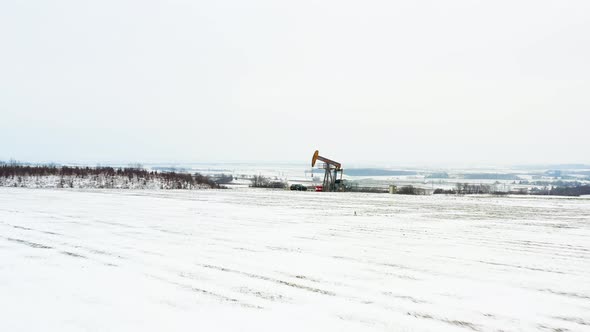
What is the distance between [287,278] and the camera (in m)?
8.58

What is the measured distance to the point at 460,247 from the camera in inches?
486

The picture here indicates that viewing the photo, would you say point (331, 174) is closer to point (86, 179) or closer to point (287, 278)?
point (86, 179)

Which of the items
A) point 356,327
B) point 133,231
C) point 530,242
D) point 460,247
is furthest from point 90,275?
point 530,242

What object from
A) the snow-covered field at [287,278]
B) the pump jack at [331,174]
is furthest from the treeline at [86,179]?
the snow-covered field at [287,278]

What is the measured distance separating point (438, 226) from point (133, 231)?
9.96m

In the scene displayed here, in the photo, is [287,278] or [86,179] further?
[86,179]

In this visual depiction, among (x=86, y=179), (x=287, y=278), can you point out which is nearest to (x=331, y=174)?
(x=86, y=179)

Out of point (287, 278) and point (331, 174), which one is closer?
point (287, 278)

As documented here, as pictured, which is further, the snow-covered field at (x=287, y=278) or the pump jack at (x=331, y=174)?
the pump jack at (x=331, y=174)

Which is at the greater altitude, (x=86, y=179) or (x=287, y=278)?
(x=86, y=179)

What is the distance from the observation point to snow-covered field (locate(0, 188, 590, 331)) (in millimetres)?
6285

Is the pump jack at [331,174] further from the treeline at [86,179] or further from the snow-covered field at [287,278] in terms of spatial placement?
the snow-covered field at [287,278]

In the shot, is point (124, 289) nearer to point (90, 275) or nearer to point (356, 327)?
point (90, 275)

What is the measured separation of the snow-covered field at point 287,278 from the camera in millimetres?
6285
